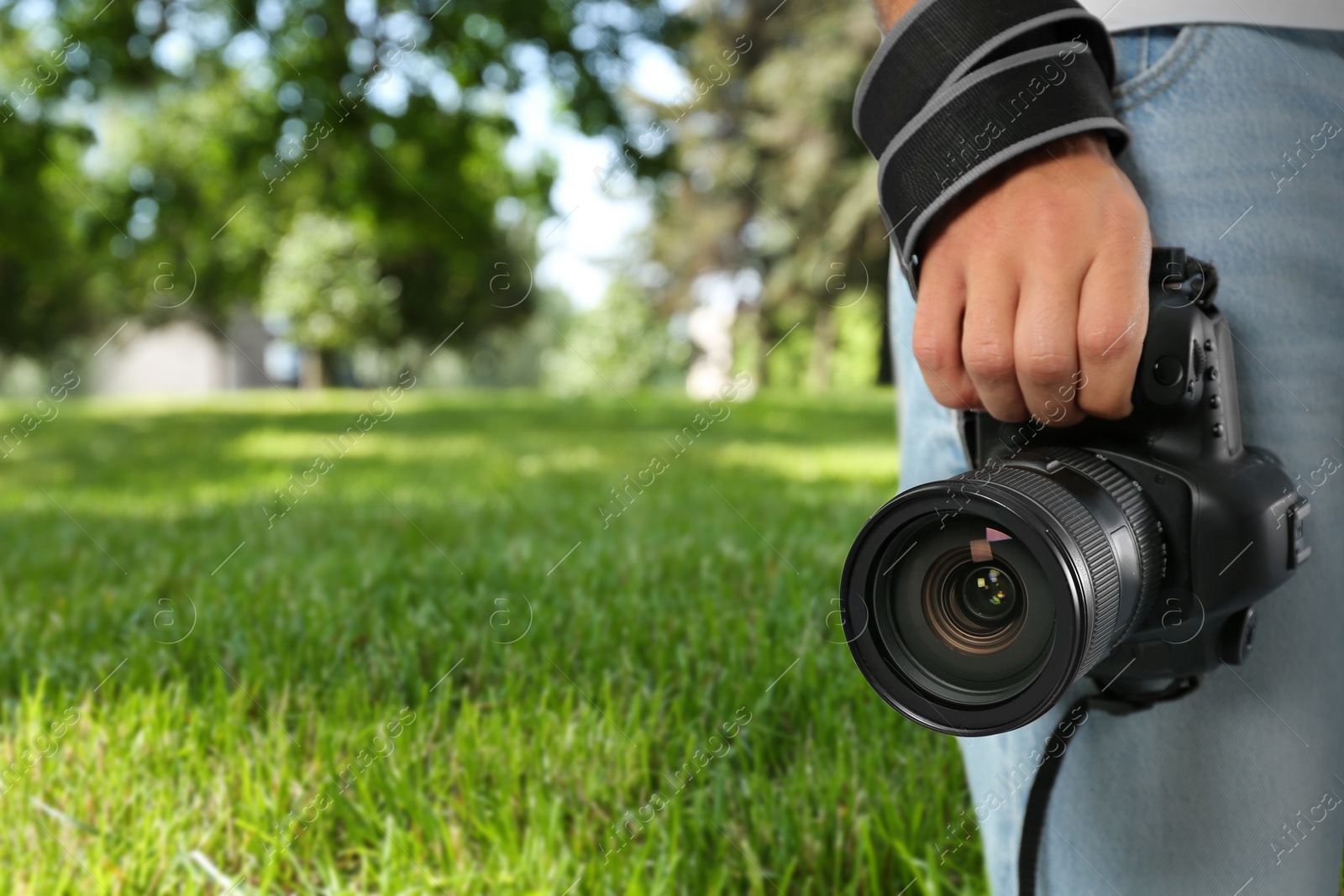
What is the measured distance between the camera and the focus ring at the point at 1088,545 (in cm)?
78

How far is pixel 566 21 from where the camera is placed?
8.53 meters

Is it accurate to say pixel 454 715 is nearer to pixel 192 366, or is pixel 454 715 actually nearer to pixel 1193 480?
pixel 1193 480

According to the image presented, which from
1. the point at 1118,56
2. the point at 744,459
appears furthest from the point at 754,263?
the point at 1118,56

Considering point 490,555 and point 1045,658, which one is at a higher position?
point 1045,658

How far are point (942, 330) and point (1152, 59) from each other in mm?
369

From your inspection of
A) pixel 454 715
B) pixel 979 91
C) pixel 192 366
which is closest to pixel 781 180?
pixel 454 715

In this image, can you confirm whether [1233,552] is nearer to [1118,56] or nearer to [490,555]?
[1118,56]

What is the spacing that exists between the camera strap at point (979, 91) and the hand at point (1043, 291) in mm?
23

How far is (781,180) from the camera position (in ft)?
60.5

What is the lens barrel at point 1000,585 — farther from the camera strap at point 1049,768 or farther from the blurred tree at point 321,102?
the blurred tree at point 321,102

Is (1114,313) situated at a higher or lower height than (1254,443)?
higher

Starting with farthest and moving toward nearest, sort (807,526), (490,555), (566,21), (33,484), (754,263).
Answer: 1. (754,263)
2. (566,21)
3. (33,484)
4. (807,526)
5. (490,555)

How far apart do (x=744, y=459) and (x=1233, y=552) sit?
16.5 feet

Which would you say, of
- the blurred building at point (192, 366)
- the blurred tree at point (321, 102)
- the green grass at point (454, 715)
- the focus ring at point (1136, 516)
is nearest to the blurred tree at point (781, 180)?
the blurred tree at point (321, 102)
